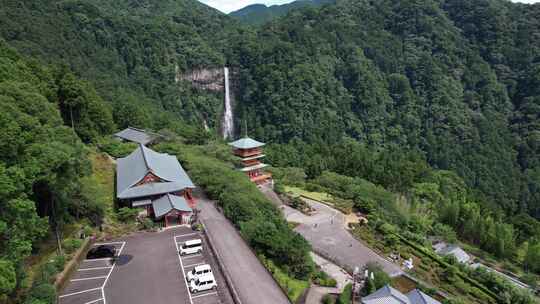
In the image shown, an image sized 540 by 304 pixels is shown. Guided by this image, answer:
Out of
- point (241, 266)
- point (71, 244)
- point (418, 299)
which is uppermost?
point (71, 244)

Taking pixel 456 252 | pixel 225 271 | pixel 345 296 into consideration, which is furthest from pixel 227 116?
pixel 345 296

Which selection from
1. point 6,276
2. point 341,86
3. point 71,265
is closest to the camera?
point 6,276

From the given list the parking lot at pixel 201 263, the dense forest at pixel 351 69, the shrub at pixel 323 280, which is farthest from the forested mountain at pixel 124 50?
the shrub at pixel 323 280

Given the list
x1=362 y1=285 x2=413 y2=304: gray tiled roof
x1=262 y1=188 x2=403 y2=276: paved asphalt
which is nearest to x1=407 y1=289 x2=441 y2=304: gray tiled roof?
x1=362 y1=285 x2=413 y2=304: gray tiled roof

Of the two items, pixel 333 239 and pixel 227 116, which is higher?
pixel 227 116

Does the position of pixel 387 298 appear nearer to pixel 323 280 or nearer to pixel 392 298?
pixel 392 298

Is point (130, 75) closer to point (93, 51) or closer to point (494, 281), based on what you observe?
point (93, 51)
